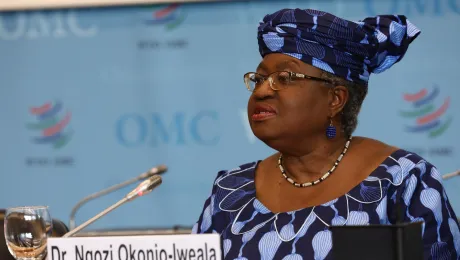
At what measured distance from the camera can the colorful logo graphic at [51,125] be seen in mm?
4719

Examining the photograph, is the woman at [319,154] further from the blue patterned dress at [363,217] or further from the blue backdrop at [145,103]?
the blue backdrop at [145,103]

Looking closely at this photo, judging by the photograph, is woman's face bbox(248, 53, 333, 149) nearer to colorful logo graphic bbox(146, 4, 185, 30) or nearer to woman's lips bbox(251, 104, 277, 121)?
woman's lips bbox(251, 104, 277, 121)

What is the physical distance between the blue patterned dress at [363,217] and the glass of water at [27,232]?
0.51 metres

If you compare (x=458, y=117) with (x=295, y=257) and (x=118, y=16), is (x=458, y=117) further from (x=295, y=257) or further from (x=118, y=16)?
(x=295, y=257)

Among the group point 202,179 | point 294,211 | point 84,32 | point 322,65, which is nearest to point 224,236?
point 294,211

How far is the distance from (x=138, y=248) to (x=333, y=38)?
96 centimetres

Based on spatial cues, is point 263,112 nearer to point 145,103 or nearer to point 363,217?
point 363,217

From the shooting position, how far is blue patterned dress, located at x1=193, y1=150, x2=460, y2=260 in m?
2.28

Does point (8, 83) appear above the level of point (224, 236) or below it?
above

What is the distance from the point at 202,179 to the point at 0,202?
109 cm

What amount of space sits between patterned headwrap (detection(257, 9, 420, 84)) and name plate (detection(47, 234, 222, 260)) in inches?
34.6

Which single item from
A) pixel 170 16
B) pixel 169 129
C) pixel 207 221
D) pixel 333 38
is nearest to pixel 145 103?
pixel 169 129

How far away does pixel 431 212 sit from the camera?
2.27 meters

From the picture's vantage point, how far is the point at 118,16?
4.63 meters
